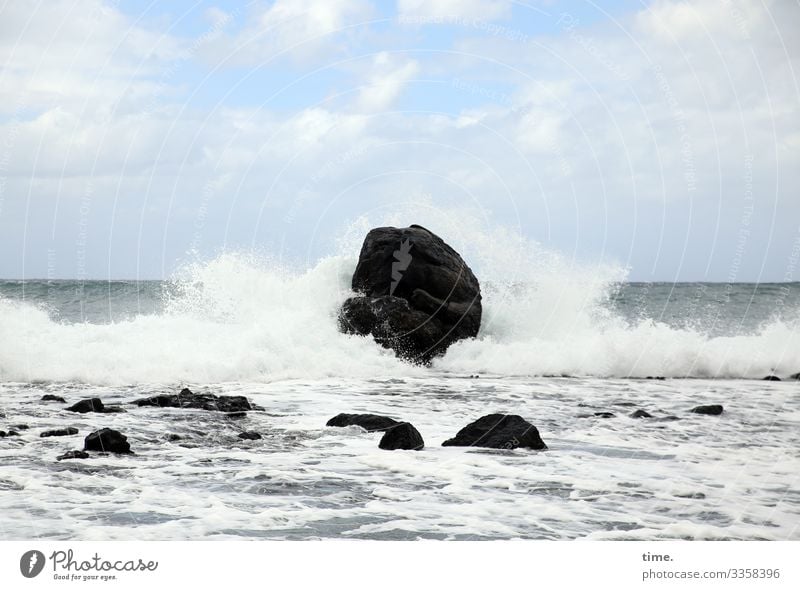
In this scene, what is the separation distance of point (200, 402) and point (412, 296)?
30.1ft

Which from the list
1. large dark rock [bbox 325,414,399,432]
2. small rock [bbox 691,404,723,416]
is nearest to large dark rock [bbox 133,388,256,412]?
large dark rock [bbox 325,414,399,432]

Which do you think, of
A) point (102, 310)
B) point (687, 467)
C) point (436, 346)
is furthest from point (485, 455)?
point (102, 310)

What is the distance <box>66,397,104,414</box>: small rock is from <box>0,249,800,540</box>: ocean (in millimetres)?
387

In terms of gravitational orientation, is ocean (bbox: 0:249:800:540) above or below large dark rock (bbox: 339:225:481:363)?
below

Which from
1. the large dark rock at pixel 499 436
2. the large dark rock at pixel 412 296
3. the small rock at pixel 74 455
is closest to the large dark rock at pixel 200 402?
the small rock at pixel 74 455

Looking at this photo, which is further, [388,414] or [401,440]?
[388,414]

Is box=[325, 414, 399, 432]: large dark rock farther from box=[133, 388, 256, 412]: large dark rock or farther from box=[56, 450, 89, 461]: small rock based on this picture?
box=[56, 450, 89, 461]: small rock

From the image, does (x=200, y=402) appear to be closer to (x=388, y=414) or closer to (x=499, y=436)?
(x=388, y=414)

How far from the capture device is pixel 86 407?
13461 mm

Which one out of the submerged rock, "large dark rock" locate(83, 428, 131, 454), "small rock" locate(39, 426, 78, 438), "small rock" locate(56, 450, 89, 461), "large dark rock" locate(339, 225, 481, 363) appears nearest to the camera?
"small rock" locate(56, 450, 89, 461)

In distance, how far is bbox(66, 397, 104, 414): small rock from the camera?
13.4 metres

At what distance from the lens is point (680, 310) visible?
56.2m

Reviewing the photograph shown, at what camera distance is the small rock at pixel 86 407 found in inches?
528

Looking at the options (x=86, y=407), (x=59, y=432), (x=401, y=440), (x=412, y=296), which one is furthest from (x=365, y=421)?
(x=412, y=296)
